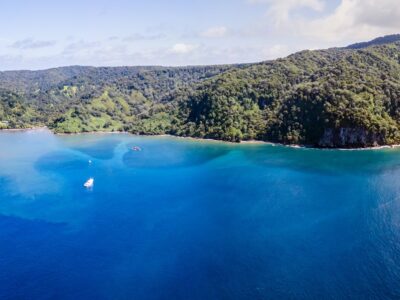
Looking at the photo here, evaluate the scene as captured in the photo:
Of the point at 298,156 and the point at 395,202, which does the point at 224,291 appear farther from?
the point at 298,156

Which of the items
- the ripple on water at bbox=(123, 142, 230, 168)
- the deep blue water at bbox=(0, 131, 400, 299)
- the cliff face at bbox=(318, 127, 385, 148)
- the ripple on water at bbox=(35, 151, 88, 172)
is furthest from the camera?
the cliff face at bbox=(318, 127, 385, 148)

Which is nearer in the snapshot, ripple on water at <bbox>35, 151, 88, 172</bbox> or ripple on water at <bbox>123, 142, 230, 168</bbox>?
ripple on water at <bbox>123, 142, 230, 168</bbox>

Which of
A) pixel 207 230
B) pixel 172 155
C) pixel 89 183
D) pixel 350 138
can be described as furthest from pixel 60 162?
pixel 350 138

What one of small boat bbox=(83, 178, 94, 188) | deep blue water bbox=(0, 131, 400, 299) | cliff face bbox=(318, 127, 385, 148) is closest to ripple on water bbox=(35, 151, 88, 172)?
deep blue water bbox=(0, 131, 400, 299)

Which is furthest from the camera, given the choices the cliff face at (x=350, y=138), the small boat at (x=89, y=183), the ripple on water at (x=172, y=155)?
the cliff face at (x=350, y=138)

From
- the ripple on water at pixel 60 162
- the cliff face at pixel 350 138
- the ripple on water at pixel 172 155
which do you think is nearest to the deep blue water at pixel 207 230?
the ripple on water at pixel 172 155

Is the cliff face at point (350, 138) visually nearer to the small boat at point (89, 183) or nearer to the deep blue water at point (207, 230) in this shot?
the deep blue water at point (207, 230)

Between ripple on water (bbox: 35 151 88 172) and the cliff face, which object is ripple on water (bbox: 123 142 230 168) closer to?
ripple on water (bbox: 35 151 88 172)
